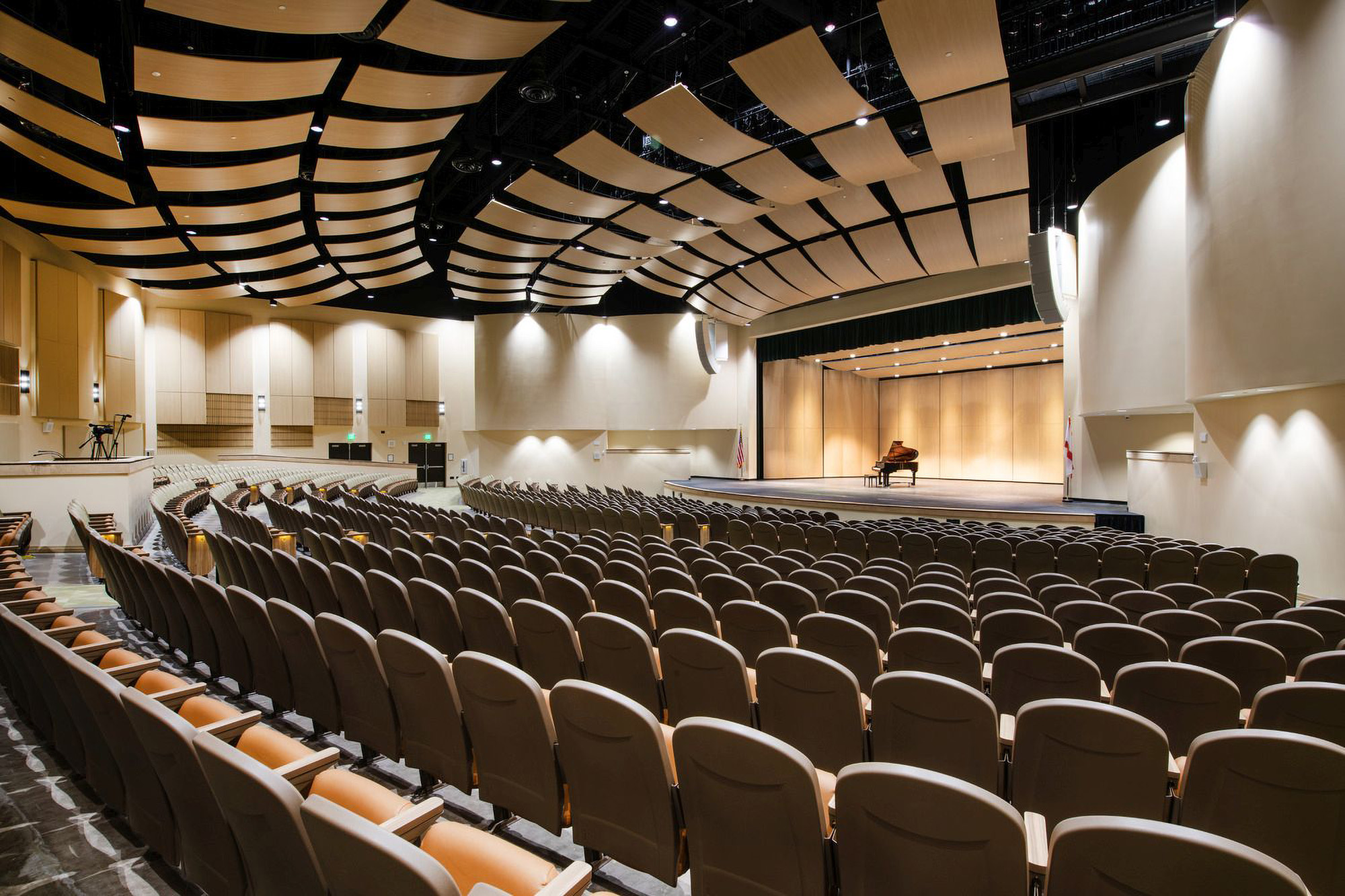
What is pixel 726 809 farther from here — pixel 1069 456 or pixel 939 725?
pixel 1069 456

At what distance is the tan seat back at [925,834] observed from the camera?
131cm

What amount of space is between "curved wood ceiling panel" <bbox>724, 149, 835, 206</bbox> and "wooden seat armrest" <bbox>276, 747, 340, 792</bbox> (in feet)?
32.1

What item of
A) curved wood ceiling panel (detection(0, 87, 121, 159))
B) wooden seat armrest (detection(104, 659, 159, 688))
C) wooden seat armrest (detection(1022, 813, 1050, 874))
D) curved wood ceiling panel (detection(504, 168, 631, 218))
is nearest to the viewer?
wooden seat armrest (detection(1022, 813, 1050, 874))

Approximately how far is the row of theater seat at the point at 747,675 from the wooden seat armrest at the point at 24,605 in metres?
2.02

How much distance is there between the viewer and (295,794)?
1352mm

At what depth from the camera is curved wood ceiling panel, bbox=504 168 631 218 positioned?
448 inches

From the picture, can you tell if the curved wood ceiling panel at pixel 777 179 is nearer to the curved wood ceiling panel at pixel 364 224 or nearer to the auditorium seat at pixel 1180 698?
the curved wood ceiling panel at pixel 364 224

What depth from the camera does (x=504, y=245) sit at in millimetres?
14625

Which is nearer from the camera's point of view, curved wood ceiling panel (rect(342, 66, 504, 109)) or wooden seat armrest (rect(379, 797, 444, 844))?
wooden seat armrest (rect(379, 797, 444, 844))

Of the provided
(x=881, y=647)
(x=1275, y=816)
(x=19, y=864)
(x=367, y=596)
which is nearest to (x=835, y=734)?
(x=1275, y=816)

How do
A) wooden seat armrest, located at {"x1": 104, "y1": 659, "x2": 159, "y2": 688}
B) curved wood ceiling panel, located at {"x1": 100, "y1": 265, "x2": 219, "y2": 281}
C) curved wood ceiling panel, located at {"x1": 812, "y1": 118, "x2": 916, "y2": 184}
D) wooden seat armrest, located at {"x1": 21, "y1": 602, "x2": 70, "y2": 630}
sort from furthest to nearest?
curved wood ceiling panel, located at {"x1": 100, "y1": 265, "x2": 219, "y2": 281} → curved wood ceiling panel, located at {"x1": 812, "y1": 118, "x2": 916, "y2": 184} → wooden seat armrest, located at {"x1": 21, "y1": 602, "x2": 70, "y2": 630} → wooden seat armrest, located at {"x1": 104, "y1": 659, "x2": 159, "y2": 688}

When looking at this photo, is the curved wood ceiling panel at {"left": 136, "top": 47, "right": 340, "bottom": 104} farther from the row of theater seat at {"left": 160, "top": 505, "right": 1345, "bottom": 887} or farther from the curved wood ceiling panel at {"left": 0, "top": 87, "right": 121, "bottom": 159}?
the row of theater seat at {"left": 160, "top": 505, "right": 1345, "bottom": 887}

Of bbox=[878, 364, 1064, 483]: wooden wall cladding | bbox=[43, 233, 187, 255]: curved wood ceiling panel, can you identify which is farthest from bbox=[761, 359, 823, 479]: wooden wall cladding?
bbox=[43, 233, 187, 255]: curved wood ceiling panel

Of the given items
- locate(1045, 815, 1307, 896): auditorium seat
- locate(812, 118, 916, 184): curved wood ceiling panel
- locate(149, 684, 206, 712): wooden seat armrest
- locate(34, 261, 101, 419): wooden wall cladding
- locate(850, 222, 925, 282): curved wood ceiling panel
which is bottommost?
locate(149, 684, 206, 712): wooden seat armrest
